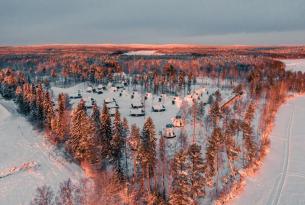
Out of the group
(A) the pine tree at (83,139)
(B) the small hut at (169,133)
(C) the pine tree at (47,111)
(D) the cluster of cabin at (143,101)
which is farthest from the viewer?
(D) the cluster of cabin at (143,101)

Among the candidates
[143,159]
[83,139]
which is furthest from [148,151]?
[83,139]

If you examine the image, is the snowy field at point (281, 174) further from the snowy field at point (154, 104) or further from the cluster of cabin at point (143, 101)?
the cluster of cabin at point (143, 101)

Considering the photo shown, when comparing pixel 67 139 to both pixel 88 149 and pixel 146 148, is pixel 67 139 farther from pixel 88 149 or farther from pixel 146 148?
pixel 146 148

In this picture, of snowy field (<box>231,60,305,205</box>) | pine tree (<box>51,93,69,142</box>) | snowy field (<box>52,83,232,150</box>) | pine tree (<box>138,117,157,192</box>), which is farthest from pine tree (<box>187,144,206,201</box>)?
pine tree (<box>51,93,69,142</box>)

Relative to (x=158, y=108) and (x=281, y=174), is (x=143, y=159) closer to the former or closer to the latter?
(x=281, y=174)

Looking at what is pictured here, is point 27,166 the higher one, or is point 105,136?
point 105,136

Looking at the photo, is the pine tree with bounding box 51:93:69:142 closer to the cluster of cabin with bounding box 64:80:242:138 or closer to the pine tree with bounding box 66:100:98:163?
the pine tree with bounding box 66:100:98:163

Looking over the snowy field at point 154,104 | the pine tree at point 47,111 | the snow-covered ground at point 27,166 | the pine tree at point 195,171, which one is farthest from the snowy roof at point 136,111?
the pine tree at point 195,171
